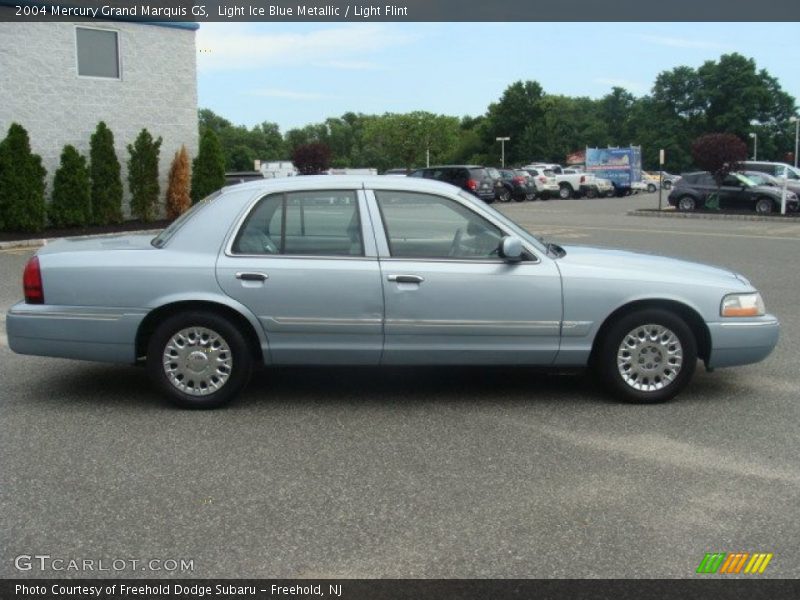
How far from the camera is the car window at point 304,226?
6383 millimetres

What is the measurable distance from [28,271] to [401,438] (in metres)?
2.77

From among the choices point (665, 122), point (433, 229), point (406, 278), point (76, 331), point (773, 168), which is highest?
point (665, 122)

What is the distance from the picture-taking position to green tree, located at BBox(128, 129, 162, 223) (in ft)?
67.5

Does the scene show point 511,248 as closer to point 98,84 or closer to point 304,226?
point 304,226

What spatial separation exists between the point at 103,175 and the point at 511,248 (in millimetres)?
15514

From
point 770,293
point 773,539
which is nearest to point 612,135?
point 770,293

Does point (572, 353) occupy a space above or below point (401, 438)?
above

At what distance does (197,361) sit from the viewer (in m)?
6.26

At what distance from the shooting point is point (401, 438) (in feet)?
18.8

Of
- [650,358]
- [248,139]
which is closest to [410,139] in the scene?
[248,139]

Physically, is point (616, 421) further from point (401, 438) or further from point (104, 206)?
point (104, 206)

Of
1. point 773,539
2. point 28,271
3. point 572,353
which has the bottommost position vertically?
point 773,539

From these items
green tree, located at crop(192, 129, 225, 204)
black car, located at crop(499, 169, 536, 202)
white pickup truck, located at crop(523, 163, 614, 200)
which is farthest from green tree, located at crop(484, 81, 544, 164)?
green tree, located at crop(192, 129, 225, 204)

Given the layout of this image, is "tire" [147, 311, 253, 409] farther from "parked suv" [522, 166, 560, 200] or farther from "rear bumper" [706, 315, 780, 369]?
"parked suv" [522, 166, 560, 200]
